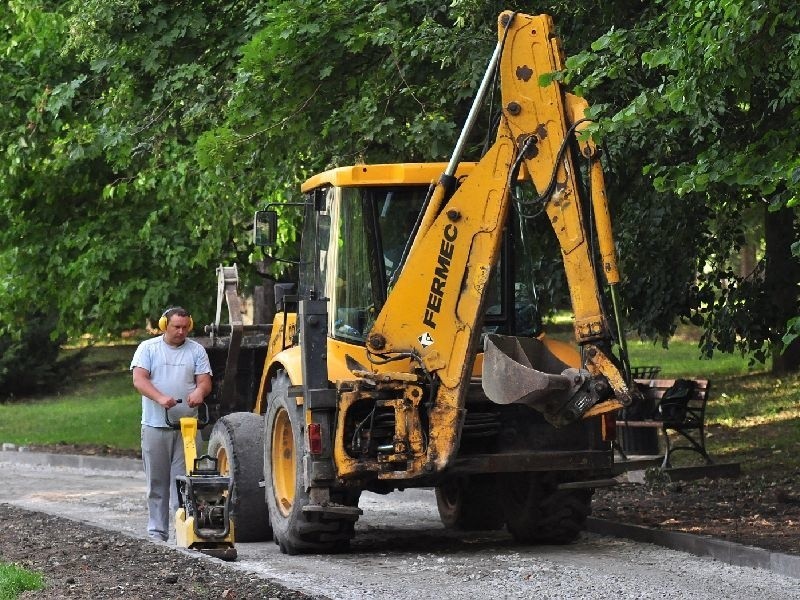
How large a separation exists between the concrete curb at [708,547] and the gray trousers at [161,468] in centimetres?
342

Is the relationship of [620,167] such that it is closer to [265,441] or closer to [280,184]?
[280,184]

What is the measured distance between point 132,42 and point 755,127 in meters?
8.99

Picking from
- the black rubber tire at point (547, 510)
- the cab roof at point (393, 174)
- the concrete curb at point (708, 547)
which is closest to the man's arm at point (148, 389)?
the cab roof at point (393, 174)

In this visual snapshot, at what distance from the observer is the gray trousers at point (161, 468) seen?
1205cm

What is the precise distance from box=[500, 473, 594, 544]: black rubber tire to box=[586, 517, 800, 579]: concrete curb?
0.47 metres

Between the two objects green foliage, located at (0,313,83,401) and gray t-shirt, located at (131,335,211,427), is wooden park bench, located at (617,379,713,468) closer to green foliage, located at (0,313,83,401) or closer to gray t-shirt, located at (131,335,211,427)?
gray t-shirt, located at (131,335,211,427)

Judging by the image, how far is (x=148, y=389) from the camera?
39.4ft

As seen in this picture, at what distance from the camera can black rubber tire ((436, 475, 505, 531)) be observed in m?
13.1

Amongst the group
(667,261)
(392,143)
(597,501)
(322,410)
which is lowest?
(597,501)

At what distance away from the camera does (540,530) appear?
12.0 m

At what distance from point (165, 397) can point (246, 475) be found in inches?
36.2

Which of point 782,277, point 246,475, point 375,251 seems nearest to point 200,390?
point 246,475

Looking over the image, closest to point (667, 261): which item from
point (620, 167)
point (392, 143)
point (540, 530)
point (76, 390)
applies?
point (620, 167)

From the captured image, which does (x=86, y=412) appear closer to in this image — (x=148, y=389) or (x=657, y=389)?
(x=657, y=389)
